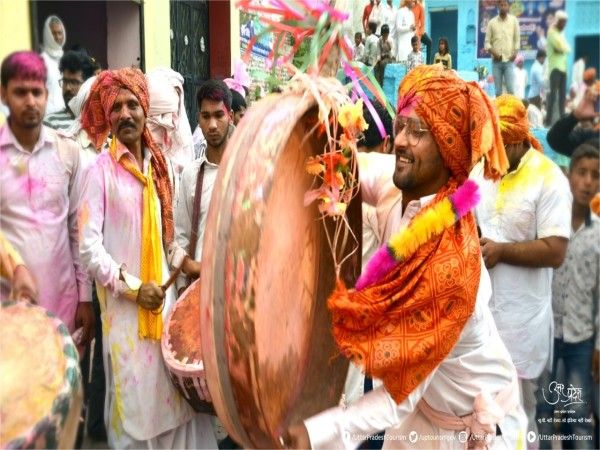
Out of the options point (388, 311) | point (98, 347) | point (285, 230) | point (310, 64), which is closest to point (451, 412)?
point (388, 311)

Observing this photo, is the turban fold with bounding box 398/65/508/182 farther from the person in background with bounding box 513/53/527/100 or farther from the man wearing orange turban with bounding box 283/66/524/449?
the person in background with bounding box 513/53/527/100

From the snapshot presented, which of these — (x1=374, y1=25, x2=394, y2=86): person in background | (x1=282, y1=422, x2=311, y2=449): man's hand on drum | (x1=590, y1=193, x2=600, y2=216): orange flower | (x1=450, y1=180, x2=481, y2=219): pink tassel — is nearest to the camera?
(x1=282, y1=422, x2=311, y2=449): man's hand on drum

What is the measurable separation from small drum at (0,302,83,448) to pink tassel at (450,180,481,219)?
1285 millimetres

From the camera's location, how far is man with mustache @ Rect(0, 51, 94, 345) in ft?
9.90

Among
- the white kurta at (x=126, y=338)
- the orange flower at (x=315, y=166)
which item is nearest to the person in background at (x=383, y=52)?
the white kurta at (x=126, y=338)

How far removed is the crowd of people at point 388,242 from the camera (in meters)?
2.43

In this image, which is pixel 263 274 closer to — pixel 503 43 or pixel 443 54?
pixel 443 54

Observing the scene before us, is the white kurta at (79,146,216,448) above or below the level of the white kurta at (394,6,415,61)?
below

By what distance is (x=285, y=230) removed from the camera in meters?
Result: 2.44

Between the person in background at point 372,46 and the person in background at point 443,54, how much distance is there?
1.22 feet

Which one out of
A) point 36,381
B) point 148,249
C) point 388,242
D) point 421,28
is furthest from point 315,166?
point 421,28

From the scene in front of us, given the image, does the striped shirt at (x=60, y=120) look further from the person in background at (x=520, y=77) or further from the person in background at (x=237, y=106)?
the person in background at (x=520, y=77)

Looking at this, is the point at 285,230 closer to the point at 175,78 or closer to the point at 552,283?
the point at 552,283

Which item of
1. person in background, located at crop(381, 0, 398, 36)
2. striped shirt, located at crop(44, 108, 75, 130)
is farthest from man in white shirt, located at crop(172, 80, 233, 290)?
person in background, located at crop(381, 0, 398, 36)
